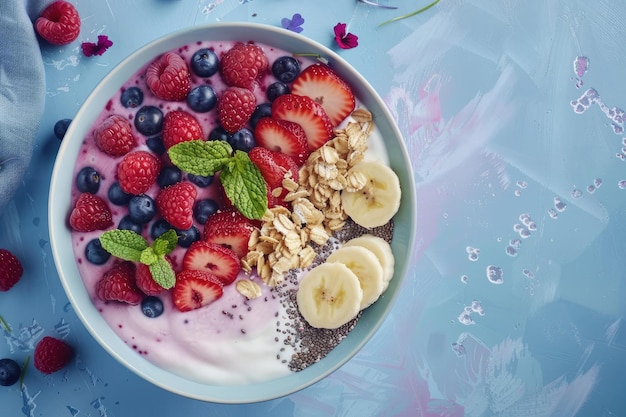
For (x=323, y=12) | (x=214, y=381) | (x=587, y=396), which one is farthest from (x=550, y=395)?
(x=323, y=12)

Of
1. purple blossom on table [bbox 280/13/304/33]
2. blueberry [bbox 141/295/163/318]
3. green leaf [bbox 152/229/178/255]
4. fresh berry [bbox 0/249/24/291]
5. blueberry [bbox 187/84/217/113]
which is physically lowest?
fresh berry [bbox 0/249/24/291]

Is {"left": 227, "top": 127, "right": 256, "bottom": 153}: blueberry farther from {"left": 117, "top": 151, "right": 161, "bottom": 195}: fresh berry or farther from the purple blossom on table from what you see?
the purple blossom on table

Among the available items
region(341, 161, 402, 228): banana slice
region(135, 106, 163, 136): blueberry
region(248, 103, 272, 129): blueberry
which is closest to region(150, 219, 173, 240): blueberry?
region(135, 106, 163, 136): blueberry

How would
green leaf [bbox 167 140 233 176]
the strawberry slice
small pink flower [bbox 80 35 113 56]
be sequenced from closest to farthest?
1. green leaf [bbox 167 140 233 176]
2. the strawberry slice
3. small pink flower [bbox 80 35 113 56]

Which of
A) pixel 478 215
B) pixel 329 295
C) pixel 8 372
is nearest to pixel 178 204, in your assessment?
pixel 329 295

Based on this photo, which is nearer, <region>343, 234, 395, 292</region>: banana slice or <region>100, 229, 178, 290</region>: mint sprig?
<region>100, 229, 178, 290</region>: mint sprig

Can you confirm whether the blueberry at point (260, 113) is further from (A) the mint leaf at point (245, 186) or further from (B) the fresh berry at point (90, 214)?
(B) the fresh berry at point (90, 214)

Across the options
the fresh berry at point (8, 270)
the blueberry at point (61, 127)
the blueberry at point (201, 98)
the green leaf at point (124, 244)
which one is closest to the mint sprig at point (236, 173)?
the blueberry at point (201, 98)
